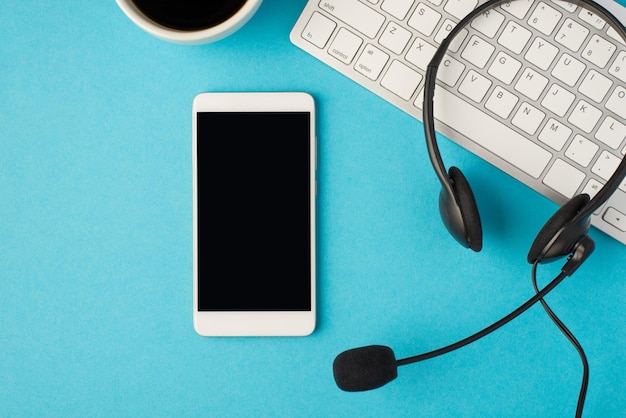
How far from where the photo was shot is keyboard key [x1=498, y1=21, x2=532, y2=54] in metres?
0.52

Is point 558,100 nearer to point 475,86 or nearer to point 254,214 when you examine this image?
point 475,86

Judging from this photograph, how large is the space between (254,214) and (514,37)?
0.28m

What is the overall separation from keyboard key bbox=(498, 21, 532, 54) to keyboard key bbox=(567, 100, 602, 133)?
0.07 meters

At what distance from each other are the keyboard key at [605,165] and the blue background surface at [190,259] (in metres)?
0.05

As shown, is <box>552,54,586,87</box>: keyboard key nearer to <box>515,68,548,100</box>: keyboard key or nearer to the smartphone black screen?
<box>515,68,548,100</box>: keyboard key

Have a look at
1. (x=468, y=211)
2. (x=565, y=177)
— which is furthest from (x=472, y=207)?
(x=565, y=177)

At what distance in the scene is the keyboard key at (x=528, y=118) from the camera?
0.52 metres

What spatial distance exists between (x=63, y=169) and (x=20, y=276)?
0.37 ft

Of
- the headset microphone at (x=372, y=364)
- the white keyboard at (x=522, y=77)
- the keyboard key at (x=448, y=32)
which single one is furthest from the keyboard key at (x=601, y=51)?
the headset microphone at (x=372, y=364)

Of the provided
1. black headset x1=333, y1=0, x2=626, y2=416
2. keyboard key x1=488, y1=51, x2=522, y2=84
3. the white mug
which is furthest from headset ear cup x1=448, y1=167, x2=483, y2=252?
the white mug

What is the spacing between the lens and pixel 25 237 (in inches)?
22.1

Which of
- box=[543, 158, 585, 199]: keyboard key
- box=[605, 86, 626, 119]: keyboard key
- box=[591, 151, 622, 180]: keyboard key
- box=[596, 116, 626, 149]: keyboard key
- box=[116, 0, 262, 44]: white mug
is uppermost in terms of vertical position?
box=[605, 86, 626, 119]: keyboard key

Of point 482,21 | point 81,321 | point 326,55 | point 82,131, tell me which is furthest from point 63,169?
point 482,21

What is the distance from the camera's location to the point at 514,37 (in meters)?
0.52
